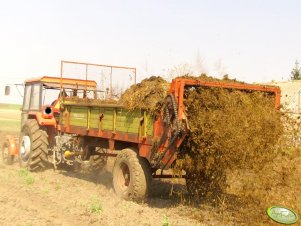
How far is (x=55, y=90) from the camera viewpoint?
1115 cm

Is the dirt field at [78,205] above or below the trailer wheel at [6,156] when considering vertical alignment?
below

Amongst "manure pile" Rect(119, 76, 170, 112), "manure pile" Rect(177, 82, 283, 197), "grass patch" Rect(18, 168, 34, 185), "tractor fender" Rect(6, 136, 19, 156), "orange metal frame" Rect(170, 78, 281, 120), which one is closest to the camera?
"manure pile" Rect(177, 82, 283, 197)

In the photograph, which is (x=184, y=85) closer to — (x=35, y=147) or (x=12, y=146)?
(x=35, y=147)

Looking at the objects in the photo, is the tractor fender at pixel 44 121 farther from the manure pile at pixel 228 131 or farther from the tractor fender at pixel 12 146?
the manure pile at pixel 228 131

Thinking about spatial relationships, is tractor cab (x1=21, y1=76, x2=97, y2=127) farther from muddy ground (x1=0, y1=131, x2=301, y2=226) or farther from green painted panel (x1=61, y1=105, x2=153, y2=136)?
muddy ground (x1=0, y1=131, x2=301, y2=226)

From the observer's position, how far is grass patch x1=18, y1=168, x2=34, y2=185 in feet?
30.4

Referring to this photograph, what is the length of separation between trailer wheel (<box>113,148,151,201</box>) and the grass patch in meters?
2.21

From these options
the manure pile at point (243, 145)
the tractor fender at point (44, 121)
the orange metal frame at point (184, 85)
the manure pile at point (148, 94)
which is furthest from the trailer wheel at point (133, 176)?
the tractor fender at point (44, 121)

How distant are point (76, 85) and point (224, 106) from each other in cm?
558

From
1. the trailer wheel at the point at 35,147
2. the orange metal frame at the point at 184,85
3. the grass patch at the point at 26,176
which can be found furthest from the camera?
the trailer wheel at the point at 35,147

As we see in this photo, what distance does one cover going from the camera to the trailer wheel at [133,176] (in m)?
7.42

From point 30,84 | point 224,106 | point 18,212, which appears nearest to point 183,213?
point 224,106

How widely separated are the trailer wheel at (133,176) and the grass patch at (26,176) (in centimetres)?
221

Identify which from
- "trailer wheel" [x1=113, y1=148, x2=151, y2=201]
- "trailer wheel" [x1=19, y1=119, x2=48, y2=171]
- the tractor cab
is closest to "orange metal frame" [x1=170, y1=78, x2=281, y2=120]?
"trailer wheel" [x1=113, y1=148, x2=151, y2=201]
